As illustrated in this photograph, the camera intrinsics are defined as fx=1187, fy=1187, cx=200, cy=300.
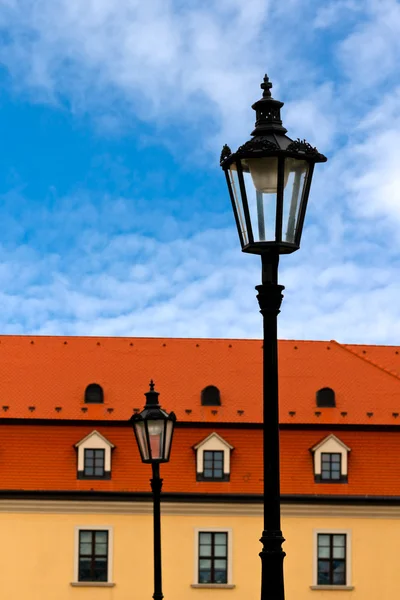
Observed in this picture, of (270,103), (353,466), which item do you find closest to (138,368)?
(353,466)

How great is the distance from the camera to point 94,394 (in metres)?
47.1

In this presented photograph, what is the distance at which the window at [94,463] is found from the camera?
45.2 metres

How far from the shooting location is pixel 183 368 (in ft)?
161

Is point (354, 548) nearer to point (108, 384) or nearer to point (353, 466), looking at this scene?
point (353, 466)

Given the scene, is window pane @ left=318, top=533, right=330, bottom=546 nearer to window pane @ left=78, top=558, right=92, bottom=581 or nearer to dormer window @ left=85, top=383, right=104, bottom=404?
window pane @ left=78, top=558, right=92, bottom=581

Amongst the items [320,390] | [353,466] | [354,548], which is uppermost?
[320,390]

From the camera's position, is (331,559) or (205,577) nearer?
(205,577)

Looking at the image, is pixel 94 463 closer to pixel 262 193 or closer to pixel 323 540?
pixel 323 540

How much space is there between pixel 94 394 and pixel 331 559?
36.7 ft

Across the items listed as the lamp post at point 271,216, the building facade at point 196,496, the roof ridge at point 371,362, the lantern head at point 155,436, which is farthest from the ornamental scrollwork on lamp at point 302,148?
the roof ridge at point 371,362

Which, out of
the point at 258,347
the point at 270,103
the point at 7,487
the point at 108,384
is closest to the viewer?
the point at 270,103

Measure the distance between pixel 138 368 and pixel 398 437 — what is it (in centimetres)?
1099

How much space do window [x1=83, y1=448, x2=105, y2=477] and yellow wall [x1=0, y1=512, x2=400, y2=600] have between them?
1.64 metres

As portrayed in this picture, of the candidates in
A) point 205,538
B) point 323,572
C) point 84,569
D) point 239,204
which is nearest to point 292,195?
point 239,204
